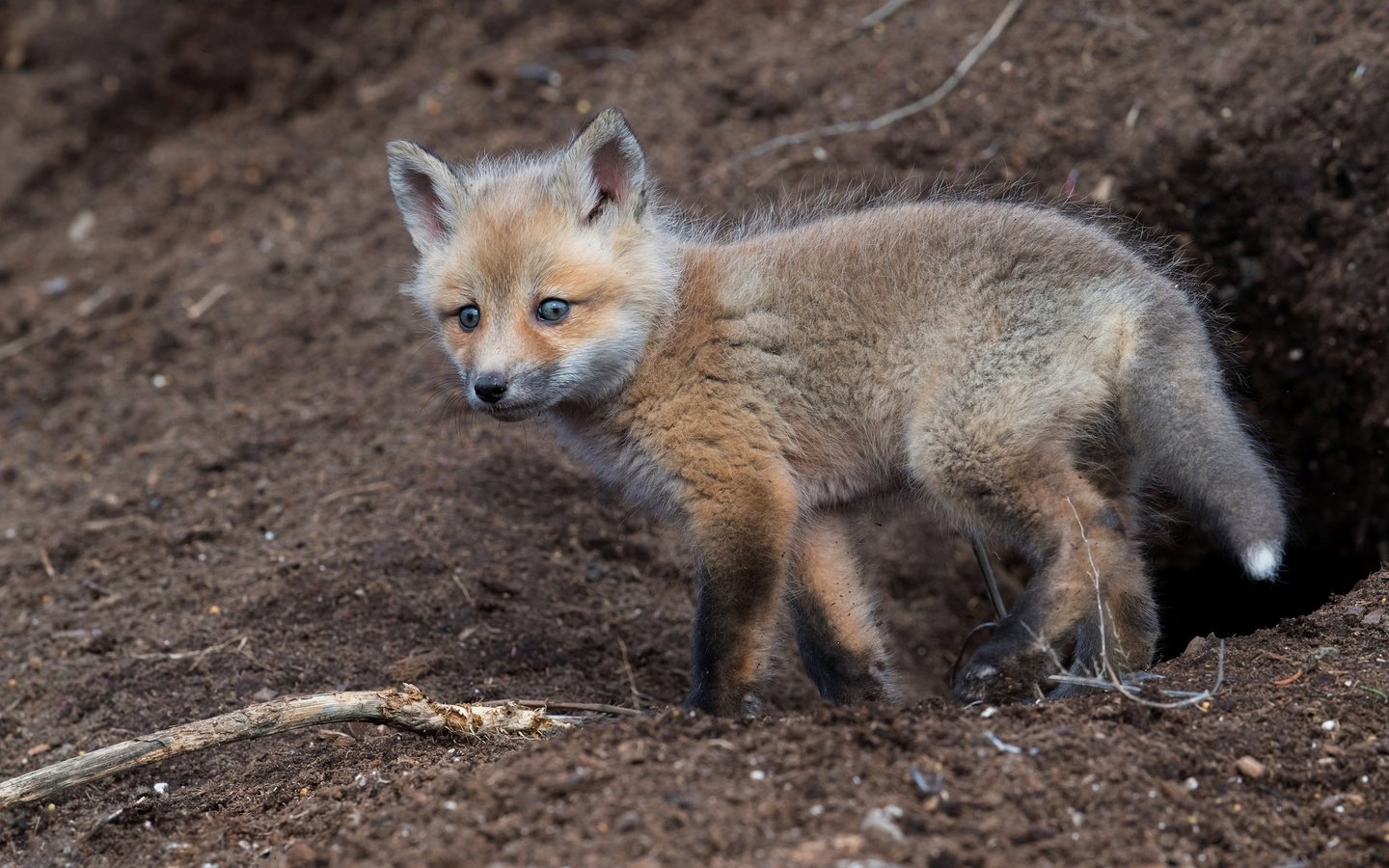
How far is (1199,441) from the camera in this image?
3.81 m

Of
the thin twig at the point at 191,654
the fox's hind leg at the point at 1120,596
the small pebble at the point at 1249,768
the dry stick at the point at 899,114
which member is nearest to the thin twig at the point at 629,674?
the thin twig at the point at 191,654

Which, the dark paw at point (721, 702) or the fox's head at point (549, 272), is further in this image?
the fox's head at point (549, 272)

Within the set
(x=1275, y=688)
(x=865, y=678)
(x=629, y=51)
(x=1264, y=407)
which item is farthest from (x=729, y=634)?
(x=629, y=51)

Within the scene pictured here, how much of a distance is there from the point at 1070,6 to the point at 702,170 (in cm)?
241

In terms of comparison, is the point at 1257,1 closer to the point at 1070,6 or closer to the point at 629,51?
the point at 1070,6

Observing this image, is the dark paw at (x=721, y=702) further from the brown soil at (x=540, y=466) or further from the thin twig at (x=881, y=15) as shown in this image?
the thin twig at (x=881, y=15)

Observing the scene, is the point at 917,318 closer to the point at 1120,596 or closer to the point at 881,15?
the point at 1120,596

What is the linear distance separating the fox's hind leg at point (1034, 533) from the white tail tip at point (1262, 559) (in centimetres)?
51

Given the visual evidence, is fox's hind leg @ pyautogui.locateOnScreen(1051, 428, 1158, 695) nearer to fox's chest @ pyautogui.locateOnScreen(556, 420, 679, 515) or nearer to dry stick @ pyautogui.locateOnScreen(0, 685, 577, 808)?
fox's chest @ pyautogui.locateOnScreen(556, 420, 679, 515)

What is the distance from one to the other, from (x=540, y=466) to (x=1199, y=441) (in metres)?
3.40

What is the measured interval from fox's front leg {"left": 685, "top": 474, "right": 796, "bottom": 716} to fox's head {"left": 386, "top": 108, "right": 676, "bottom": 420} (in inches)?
29.0

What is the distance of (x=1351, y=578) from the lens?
20.9ft

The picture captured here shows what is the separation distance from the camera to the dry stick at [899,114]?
717cm

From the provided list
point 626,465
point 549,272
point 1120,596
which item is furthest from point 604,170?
point 1120,596
